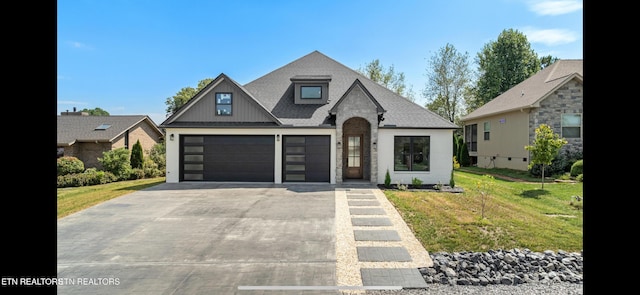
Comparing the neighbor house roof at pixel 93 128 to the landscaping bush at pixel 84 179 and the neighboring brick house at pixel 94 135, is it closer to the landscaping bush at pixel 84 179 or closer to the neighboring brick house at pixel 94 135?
the neighboring brick house at pixel 94 135

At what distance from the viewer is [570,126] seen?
61.1 feet

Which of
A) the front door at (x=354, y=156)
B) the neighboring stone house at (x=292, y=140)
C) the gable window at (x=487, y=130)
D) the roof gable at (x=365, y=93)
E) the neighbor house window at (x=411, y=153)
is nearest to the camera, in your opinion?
the roof gable at (x=365, y=93)

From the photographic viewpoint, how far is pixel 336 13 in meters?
7.85

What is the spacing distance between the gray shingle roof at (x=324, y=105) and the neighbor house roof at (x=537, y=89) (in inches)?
295

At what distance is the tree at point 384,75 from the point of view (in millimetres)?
36562

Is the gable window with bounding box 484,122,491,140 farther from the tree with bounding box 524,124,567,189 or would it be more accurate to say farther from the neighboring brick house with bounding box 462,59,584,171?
the tree with bounding box 524,124,567,189

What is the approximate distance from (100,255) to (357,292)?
4.96m

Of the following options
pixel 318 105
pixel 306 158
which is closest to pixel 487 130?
pixel 318 105

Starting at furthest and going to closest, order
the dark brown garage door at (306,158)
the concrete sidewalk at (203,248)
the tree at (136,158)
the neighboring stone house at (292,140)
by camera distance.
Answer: the tree at (136,158)
the dark brown garage door at (306,158)
the neighboring stone house at (292,140)
the concrete sidewalk at (203,248)

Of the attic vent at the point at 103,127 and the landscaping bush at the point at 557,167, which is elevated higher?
the attic vent at the point at 103,127

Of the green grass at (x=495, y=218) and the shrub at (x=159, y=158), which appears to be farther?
the shrub at (x=159, y=158)

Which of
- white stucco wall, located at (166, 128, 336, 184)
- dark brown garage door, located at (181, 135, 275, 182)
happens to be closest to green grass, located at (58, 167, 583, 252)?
white stucco wall, located at (166, 128, 336, 184)

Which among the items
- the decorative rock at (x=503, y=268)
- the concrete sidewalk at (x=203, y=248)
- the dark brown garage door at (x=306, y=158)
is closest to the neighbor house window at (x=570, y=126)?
the dark brown garage door at (x=306, y=158)
